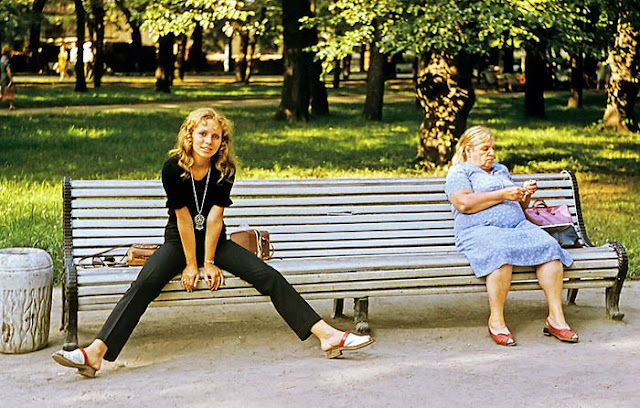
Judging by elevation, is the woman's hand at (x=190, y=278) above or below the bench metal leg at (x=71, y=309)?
above

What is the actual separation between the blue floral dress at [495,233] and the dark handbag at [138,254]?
5.94 feet

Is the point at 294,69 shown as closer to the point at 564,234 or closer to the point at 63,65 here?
the point at 564,234

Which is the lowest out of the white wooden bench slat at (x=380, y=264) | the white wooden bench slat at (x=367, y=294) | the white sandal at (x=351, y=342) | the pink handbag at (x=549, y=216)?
the white sandal at (x=351, y=342)

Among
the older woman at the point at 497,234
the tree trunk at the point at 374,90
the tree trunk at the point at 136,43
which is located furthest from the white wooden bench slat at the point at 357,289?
the tree trunk at the point at 136,43

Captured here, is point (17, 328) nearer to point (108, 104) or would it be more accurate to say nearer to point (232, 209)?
point (232, 209)

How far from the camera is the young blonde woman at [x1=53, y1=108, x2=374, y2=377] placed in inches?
228

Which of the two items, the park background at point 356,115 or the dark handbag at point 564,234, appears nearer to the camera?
the dark handbag at point 564,234

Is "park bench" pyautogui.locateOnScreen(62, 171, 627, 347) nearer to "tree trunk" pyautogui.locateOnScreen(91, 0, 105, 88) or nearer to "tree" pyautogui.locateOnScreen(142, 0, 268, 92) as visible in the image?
"tree" pyautogui.locateOnScreen(142, 0, 268, 92)

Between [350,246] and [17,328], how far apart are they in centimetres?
214

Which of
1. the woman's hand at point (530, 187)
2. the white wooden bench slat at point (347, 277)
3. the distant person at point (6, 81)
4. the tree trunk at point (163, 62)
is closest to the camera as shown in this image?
the white wooden bench slat at point (347, 277)

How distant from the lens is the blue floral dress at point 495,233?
20.8 ft

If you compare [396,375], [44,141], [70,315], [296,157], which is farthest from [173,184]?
[44,141]

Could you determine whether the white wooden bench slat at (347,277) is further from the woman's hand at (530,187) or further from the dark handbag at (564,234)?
the woman's hand at (530,187)

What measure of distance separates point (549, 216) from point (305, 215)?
150 cm
